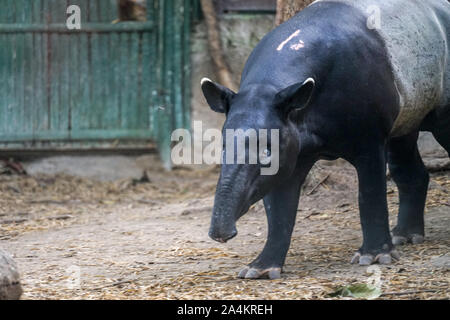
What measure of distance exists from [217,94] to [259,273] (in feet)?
3.47

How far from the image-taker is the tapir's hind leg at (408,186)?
559 centimetres

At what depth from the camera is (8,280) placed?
3.81m

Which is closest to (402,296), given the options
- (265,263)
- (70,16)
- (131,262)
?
(265,263)

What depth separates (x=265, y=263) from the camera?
15.5ft

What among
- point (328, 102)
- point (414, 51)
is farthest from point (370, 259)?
point (414, 51)

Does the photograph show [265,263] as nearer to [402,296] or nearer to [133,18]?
[402,296]

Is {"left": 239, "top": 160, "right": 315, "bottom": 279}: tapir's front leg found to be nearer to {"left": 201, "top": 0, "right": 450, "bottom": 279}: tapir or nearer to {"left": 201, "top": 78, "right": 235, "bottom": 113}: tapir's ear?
{"left": 201, "top": 0, "right": 450, "bottom": 279}: tapir

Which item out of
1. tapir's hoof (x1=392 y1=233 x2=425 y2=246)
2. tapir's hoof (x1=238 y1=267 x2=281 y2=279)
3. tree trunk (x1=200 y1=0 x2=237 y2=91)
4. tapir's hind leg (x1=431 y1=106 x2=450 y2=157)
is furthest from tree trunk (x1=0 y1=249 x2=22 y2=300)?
tree trunk (x1=200 y1=0 x2=237 y2=91)

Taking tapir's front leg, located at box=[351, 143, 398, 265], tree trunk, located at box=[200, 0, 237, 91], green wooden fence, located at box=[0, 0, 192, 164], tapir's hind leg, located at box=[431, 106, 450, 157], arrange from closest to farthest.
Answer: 1. tapir's front leg, located at box=[351, 143, 398, 265]
2. tapir's hind leg, located at box=[431, 106, 450, 157]
3. tree trunk, located at box=[200, 0, 237, 91]
4. green wooden fence, located at box=[0, 0, 192, 164]

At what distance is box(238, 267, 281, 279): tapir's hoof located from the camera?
468cm

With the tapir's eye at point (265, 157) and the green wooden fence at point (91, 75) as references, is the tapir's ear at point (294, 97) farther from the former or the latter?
the green wooden fence at point (91, 75)

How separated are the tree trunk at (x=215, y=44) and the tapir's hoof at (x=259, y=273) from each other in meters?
4.66

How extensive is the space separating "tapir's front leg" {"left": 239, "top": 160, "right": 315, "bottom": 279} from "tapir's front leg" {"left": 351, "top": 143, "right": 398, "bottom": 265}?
0.34 m

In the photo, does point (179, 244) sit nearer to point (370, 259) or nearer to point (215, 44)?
point (370, 259)
